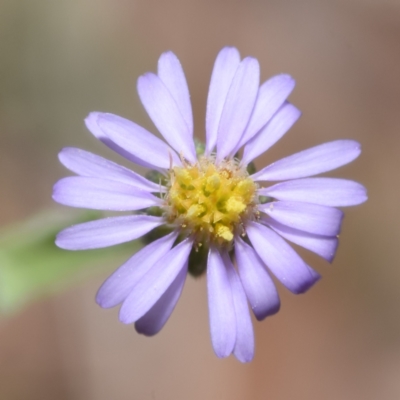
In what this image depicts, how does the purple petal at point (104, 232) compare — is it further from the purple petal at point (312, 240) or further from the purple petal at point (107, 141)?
the purple petal at point (312, 240)

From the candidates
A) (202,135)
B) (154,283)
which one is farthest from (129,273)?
(202,135)

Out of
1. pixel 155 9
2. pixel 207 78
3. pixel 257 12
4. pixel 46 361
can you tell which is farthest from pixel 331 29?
pixel 46 361

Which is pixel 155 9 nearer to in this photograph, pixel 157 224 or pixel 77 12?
pixel 77 12

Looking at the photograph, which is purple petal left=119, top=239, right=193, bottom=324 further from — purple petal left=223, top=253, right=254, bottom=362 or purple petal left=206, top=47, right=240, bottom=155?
purple petal left=206, top=47, right=240, bottom=155

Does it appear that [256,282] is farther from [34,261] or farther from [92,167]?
[34,261]

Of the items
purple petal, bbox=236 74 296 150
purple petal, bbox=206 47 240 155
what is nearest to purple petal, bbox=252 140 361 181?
purple petal, bbox=236 74 296 150
